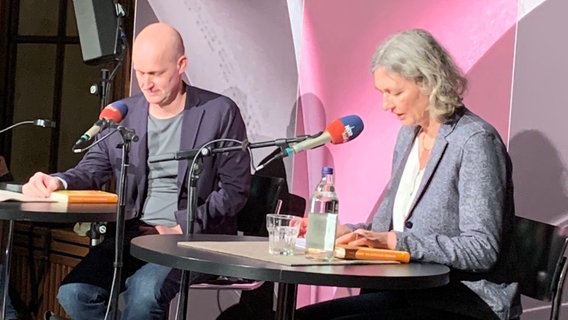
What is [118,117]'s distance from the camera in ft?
8.67

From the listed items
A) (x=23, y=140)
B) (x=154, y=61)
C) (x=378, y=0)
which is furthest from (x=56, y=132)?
(x=378, y=0)

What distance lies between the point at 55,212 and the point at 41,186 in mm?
456

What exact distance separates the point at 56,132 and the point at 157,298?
2248 mm

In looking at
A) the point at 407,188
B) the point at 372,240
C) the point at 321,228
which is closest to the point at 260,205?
the point at 407,188

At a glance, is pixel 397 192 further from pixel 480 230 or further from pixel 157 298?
pixel 157 298

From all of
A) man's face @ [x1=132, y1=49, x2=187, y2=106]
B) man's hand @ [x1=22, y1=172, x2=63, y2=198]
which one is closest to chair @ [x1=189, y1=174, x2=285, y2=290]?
man's face @ [x1=132, y1=49, x2=187, y2=106]

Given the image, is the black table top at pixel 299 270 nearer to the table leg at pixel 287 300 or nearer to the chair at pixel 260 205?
the table leg at pixel 287 300

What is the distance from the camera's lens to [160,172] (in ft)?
9.86

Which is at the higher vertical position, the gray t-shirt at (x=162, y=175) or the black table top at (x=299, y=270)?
the gray t-shirt at (x=162, y=175)

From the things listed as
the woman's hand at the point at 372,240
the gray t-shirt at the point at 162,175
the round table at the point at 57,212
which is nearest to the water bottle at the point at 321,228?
the woman's hand at the point at 372,240

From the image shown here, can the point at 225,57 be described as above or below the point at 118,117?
above

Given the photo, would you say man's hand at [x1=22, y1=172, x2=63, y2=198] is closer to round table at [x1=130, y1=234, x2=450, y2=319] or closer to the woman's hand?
round table at [x1=130, y1=234, x2=450, y2=319]

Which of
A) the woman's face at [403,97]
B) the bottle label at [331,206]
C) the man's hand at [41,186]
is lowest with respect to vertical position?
the man's hand at [41,186]

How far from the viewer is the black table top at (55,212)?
2322mm
